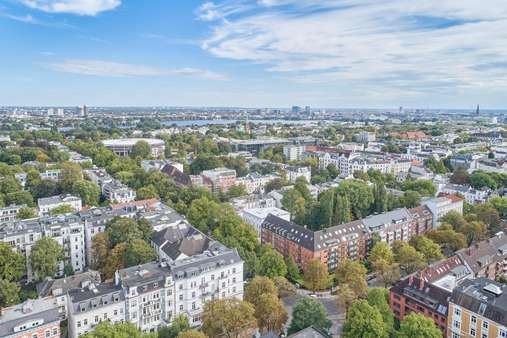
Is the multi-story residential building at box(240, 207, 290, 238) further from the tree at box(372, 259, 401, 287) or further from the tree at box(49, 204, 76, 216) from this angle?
the tree at box(49, 204, 76, 216)

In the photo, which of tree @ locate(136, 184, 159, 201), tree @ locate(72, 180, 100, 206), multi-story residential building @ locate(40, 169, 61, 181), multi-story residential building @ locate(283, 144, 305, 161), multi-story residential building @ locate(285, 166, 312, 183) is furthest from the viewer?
multi-story residential building @ locate(283, 144, 305, 161)

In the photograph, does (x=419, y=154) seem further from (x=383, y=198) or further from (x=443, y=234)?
(x=443, y=234)

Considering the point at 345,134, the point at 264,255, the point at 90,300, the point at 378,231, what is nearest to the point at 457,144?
the point at 345,134

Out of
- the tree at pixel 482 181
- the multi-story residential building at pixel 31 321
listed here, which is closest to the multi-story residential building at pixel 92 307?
the multi-story residential building at pixel 31 321

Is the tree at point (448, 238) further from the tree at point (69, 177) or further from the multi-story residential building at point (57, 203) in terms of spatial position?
the tree at point (69, 177)

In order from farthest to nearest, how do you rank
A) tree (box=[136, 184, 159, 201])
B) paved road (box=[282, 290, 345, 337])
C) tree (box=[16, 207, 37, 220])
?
1. tree (box=[136, 184, 159, 201])
2. tree (box=[16, 207, 37, 220])
3. paved road (box=[282, 290, 345, 337])

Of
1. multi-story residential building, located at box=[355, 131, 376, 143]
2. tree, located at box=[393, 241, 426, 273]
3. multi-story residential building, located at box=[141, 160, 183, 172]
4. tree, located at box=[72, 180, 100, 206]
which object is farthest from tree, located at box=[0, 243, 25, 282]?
multi-story residential building, located at box=[355, 131, 376, 143]

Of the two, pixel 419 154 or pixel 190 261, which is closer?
pixel 190 261
